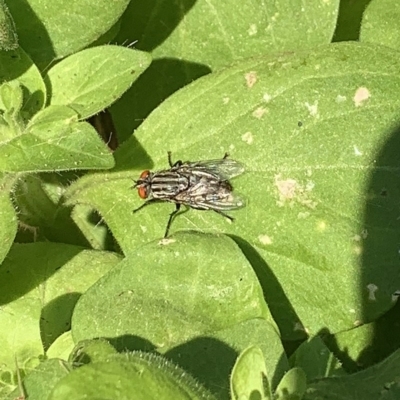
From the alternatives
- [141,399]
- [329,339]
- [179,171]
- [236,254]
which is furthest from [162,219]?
[141,399]

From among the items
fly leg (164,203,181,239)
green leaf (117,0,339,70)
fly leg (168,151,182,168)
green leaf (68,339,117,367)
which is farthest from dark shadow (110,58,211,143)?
green leaf (68,339,117,367)

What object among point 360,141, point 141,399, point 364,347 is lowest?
point 364,347

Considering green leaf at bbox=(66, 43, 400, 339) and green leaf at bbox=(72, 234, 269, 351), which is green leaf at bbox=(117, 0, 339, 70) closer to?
green leaf at bbox=(66, 43, 400, 339)

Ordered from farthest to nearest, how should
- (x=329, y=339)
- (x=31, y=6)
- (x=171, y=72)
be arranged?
1. (x=171, y=72)
2. (x=329, y=339)
3. (x=31, y=6)

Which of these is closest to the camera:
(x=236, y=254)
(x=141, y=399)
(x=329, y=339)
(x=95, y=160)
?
(x=141, y=399)

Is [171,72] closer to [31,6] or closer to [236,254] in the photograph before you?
[31,6]

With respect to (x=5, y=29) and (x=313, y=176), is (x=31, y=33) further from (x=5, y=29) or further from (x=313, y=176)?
(x=313, y=176)

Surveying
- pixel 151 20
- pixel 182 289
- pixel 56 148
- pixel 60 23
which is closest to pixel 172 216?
pixel 182 289
